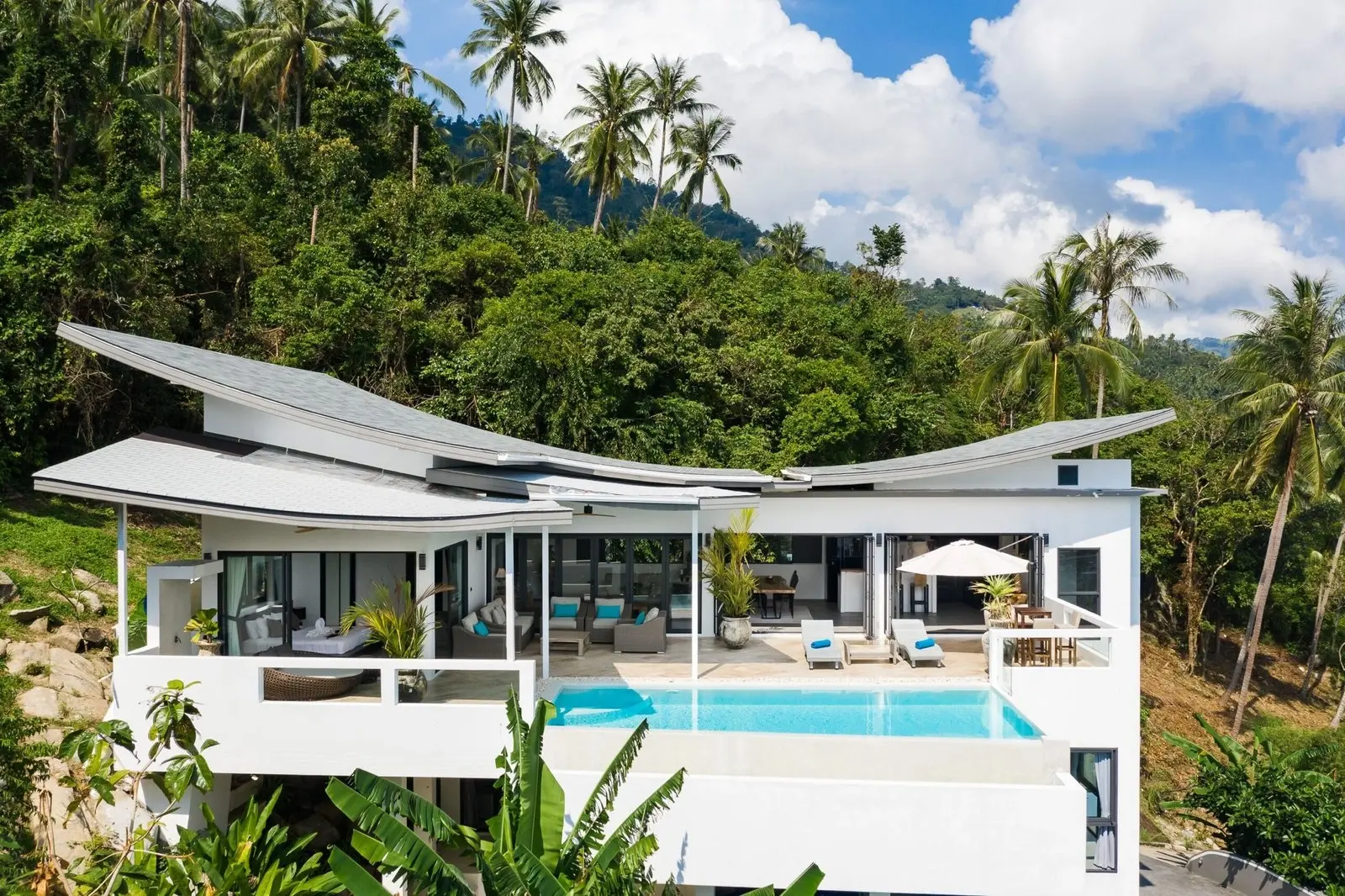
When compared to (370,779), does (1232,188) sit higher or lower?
higher

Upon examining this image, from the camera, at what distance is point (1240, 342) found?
3306 centimetres

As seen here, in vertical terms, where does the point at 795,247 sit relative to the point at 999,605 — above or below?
above

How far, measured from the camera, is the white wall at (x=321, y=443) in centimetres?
1622

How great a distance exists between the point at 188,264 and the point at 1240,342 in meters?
36.7

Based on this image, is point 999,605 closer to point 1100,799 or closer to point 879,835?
point 1100,799

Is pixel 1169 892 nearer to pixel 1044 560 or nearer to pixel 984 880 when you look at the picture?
pixel 1044 560

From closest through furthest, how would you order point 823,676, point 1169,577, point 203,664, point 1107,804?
point 203,664
point 1107,804
point 823,676
point 1169,577

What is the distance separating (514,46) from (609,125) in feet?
19.6

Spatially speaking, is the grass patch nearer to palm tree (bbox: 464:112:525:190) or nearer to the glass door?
the glass door

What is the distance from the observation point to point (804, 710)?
Answer: 1365 cm

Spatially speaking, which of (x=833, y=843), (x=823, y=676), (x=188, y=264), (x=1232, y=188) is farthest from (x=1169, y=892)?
(x=1232, y=188)

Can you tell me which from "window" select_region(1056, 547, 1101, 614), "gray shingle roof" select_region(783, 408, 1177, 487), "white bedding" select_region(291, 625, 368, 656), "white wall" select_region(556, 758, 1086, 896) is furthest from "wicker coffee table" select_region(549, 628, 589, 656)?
"window" select_region(1056, 547, 1101, 614)

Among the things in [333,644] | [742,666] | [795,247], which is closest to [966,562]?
[742,666]

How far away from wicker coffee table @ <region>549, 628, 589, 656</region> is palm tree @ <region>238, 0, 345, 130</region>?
3266 centimetres
